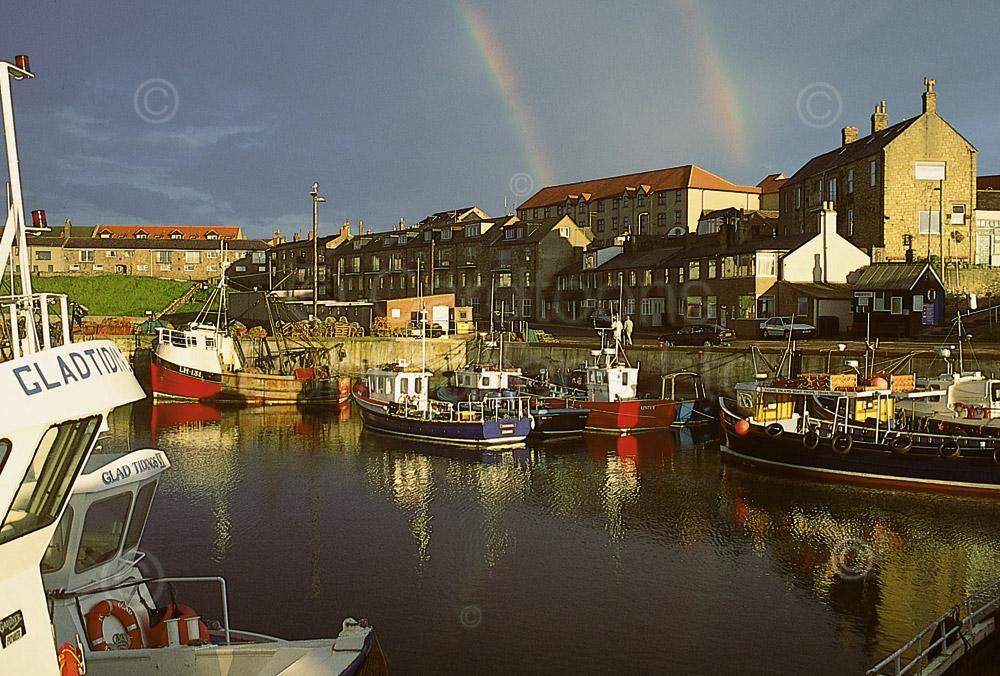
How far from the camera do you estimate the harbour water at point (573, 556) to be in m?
17.6

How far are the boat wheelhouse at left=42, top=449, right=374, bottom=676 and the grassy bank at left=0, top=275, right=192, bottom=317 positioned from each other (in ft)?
272

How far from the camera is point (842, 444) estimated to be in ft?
102

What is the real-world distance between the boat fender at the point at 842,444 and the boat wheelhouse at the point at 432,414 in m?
13.7

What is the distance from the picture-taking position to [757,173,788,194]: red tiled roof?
106 meters

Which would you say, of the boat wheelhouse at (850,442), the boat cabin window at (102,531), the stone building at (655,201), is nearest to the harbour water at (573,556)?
the boat wheelhouse at (850,442)

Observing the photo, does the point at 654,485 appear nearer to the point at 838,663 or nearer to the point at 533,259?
the point at 838,663

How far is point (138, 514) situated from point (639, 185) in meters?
96.6

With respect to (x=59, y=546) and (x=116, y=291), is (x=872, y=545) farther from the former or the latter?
(x=116, y=291)

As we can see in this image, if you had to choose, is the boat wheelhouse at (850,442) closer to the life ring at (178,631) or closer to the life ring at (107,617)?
the life ring at (178,631)

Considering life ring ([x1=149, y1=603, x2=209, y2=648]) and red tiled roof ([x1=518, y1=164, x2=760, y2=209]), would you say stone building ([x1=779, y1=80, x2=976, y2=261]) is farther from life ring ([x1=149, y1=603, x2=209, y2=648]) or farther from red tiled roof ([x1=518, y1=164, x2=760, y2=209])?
life ring ([x1=149, y1=603, x2=209, y2=648])

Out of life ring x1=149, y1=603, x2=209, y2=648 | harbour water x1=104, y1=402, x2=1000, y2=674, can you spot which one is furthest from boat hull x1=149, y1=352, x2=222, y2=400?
life ring x1=149, y1=603, x2=209, y2=648

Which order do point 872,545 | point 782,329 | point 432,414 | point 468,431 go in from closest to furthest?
point 872,545, point 468,431, point 432,414, point 782,329

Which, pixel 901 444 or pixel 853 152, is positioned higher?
pixel 853 152

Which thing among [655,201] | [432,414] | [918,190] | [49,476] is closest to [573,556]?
[49,476]
